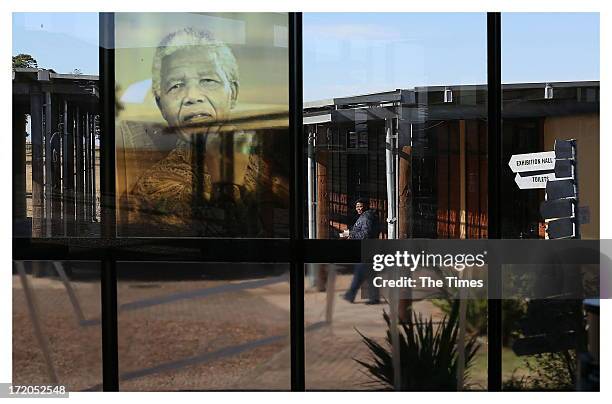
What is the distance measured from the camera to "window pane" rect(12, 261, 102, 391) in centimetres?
729

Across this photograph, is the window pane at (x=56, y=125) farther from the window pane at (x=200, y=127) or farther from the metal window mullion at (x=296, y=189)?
the metal window mullion at (x=296, y=189)

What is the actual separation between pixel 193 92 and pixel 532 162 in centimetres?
257

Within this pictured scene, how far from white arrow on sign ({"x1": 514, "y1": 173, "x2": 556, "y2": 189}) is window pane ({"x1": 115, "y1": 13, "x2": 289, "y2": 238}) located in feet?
5.69

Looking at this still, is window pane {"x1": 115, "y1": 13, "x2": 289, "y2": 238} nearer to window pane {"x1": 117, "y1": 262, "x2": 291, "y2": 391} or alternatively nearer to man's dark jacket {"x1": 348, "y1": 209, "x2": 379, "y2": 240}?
window pane {"x1": 117, "y1": 262, "x2": 291, "y2": 391}

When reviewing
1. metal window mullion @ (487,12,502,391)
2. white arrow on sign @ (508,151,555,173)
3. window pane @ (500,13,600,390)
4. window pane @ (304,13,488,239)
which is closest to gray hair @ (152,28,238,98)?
window pane @ (304,13,488,239)

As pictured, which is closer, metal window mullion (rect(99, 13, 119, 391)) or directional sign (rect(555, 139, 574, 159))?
directional sign (rect(555, 139, 574, 159))

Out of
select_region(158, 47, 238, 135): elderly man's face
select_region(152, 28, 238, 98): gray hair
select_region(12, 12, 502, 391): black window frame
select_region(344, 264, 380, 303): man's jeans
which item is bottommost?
select_region(344, 264, 380, 303): man's jeans

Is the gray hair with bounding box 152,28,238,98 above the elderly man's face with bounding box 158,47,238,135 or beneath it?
above

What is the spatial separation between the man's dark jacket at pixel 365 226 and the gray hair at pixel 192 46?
140 cm

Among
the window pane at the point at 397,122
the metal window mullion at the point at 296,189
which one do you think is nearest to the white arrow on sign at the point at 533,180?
the window pane at the point at 397,122

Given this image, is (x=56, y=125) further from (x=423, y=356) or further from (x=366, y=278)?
(x=423, y=356)

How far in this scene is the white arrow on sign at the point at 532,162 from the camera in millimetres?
7152

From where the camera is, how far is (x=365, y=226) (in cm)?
728
